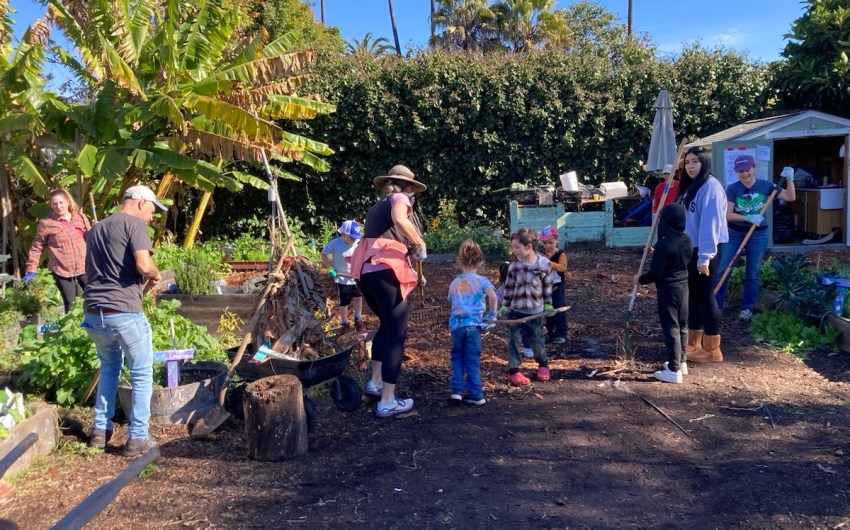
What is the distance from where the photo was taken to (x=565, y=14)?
37469mm

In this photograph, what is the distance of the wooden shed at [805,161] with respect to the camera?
11398 mm

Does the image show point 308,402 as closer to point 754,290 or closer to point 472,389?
point 472,389

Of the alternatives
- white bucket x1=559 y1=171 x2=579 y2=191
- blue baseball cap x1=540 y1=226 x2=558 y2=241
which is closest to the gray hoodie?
blue baseball cap x1=540 y1=226 x2=558 y2=241

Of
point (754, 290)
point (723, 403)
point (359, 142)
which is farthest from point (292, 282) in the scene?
point (359, 142)

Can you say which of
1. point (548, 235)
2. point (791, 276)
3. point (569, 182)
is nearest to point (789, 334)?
point (791, 276)

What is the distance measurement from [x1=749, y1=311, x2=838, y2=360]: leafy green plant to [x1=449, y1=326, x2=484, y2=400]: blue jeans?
3466 mm

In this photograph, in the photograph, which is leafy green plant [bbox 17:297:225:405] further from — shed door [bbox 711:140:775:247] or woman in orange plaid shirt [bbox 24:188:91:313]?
shed door [bbox 711:140:775:247]

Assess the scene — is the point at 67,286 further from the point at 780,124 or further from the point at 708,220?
the point at 780,124

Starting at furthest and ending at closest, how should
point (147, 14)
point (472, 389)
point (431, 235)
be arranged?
point (431, 235), point (147, 14), point (472, 389)

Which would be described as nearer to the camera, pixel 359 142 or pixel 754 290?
pixel 754 290

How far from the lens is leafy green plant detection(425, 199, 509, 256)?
11.7 meters

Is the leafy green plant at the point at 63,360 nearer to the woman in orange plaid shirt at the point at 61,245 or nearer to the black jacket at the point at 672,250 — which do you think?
the woman in orange plaid shirt at the point at 61,245

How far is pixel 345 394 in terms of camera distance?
18.1 feet

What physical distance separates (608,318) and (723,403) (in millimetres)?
2710
